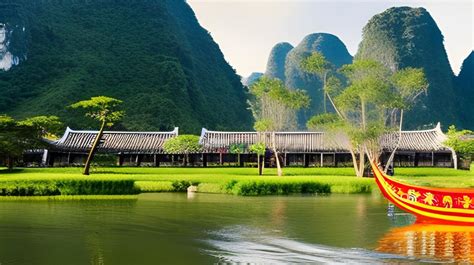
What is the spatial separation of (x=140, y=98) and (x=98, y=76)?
8.84 m

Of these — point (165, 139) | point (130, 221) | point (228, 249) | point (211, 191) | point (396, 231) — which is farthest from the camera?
point (165, 139)

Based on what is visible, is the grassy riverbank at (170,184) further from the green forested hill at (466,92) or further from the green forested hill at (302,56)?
the green forested hill at (302,56)

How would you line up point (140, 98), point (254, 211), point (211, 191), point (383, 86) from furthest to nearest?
point (140, 98) → point (383, 86) → point (211, 191) → point (254, 211)

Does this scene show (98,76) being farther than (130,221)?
Yes

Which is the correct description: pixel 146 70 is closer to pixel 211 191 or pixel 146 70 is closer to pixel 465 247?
pixel 211 191

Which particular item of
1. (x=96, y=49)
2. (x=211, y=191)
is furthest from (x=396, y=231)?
(x=96, y=49)

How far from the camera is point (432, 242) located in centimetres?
1298

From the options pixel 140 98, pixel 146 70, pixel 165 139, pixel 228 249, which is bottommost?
pixel 228 249

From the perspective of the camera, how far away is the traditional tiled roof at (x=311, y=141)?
1925 inches

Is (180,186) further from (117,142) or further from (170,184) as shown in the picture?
(117,142)

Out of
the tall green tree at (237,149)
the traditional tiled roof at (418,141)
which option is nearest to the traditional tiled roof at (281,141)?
the tall green tree at (237,149)

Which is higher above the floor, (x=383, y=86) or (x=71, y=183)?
(x=383, y=86)

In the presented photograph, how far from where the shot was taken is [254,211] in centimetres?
1888

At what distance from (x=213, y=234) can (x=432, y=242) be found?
5.23 metres
